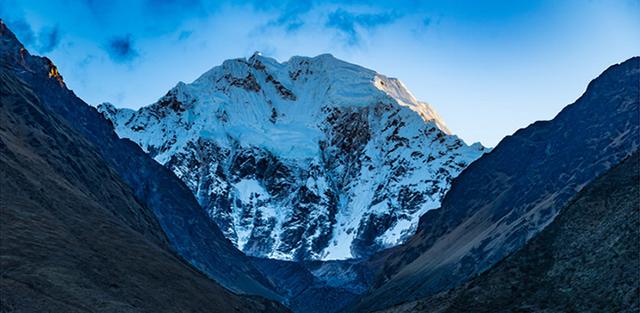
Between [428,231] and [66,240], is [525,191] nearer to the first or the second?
[428,231]

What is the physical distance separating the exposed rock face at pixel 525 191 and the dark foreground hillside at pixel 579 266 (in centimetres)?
5328

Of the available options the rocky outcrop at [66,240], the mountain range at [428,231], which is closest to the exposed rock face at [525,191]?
the mountain range at [428,231]

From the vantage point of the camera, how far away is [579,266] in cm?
5859

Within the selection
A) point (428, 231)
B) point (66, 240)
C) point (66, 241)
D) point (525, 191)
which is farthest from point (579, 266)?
point (428, 231)

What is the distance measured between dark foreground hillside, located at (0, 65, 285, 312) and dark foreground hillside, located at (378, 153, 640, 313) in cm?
3192

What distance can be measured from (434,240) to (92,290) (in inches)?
4908

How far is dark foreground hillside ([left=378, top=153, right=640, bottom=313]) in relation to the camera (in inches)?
2082

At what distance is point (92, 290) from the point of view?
7294cm

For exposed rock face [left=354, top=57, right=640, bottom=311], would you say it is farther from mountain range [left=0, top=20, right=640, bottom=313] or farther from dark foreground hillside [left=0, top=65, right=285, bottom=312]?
dark foreground hillside [left=0, top=65, right=285, bottom=312]

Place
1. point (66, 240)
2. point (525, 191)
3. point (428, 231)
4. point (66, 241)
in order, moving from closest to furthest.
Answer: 1. point (66, 241)
2. point (66, 240)
3. point (525, 191)
4. point (428, 231)

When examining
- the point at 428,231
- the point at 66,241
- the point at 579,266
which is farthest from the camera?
the point at 428,231

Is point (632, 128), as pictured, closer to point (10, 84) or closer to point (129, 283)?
point (129, 283)

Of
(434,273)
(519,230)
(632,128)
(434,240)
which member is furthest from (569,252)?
(434,240)

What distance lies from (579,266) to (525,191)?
101509 mm
